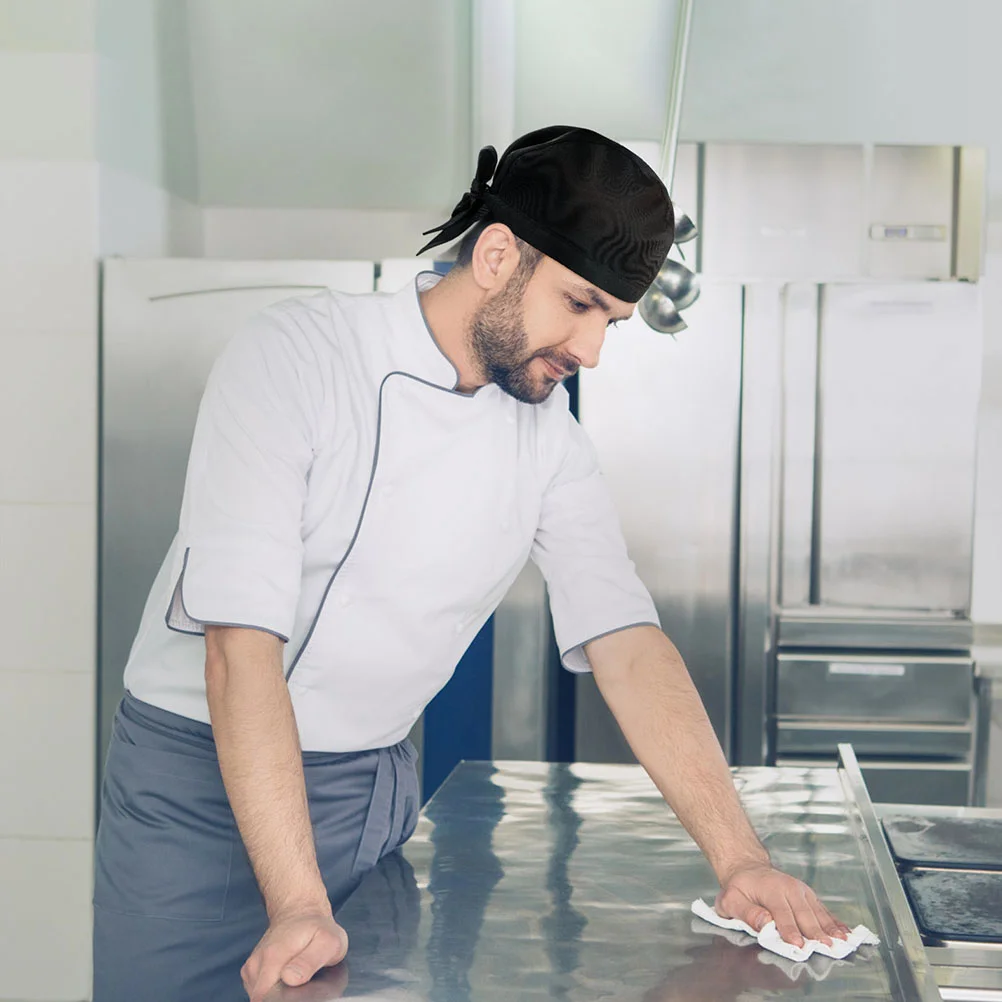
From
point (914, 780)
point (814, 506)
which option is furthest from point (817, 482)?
point (914, 780)

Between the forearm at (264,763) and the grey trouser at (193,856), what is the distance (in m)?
0.27

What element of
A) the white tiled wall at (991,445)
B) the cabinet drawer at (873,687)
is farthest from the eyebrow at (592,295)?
the white tiled wall at (991,445)

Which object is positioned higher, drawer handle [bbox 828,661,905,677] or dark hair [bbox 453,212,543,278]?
dark hair [bbox 453,212,543,278]

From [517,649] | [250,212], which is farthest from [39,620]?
[250,212]

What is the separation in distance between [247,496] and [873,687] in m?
2.02

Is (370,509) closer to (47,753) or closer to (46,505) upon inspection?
(46,505)

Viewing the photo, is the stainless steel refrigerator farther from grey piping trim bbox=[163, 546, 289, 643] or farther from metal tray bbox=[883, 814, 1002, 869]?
grey piping trim bbox=[163, 546, 289, 643]

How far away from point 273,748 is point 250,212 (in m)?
2.61

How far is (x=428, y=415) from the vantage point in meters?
1.52

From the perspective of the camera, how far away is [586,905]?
1269 mm

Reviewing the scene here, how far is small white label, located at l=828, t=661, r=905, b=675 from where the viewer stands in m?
2.91

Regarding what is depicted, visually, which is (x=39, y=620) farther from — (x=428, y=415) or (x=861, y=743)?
(x=861, y=743)

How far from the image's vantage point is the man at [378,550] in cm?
136

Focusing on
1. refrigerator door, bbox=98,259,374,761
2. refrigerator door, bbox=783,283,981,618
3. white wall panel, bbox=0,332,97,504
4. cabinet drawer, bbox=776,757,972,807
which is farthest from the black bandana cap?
cabinet drawer, bbox=776,757,972,807
